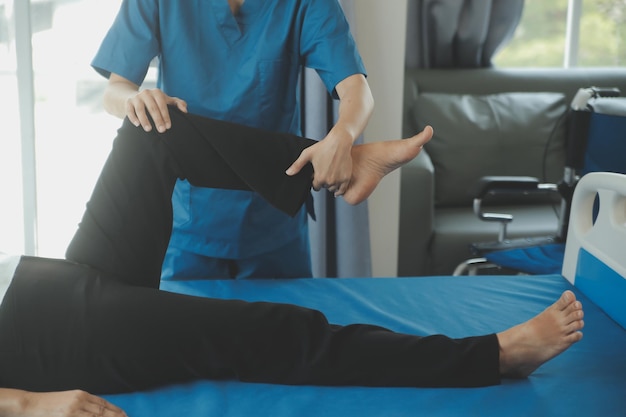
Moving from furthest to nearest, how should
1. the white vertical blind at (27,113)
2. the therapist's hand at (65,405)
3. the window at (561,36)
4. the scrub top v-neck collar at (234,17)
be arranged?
the window at (561,36)
the white vertical blind at (27,113)
the scrub top v-neck collar at (234,17)
the therapist's hand at (65,405)

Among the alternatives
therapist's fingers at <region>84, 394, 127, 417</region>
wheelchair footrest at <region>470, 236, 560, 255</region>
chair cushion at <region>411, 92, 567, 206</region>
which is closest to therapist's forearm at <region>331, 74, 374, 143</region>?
therapist's fingers at <region>84, 394, 127, 417</region>

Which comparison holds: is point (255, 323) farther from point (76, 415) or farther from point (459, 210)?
point (459, 210)

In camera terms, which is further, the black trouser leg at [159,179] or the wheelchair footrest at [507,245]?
the wheelchair footrest at [507,245]

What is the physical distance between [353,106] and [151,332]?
69cm

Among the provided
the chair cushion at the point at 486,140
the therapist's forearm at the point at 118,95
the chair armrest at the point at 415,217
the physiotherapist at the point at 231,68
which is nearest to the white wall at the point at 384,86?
the chair armrest at the point at 415,217

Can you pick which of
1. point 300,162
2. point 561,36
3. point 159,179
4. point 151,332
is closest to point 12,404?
point 151,332

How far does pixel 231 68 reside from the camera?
1.83m

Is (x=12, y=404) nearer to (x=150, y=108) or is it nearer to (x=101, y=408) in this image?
(x=101, y=408)

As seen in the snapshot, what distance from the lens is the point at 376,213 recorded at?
2.76 meters

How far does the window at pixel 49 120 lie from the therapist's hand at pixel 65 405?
5.51 feet

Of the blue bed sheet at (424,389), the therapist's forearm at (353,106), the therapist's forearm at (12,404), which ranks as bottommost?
the blue bed sheet at (424,389)

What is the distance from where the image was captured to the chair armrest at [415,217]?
296cm

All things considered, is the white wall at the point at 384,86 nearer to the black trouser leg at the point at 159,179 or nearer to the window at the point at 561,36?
the black trouser leg at the point at 159,179

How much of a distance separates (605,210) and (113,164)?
113cm
